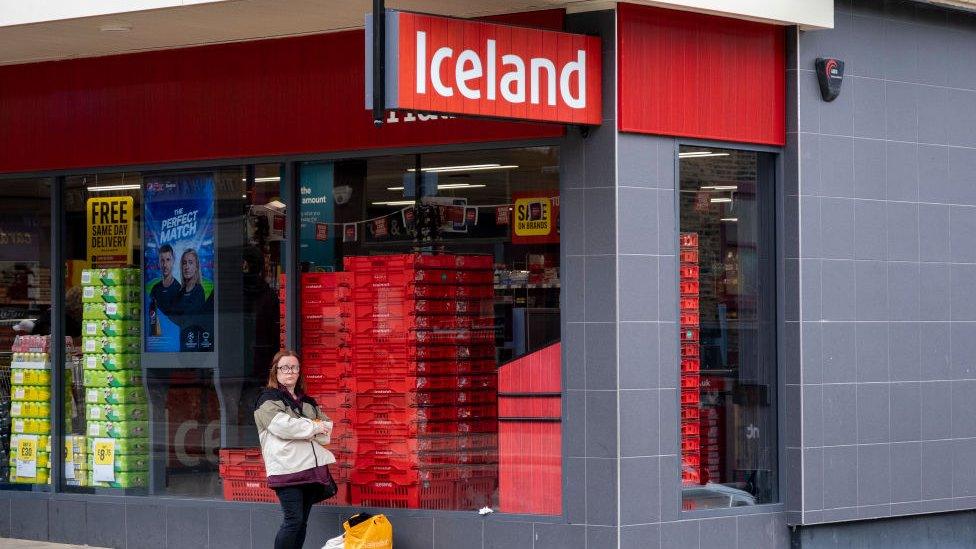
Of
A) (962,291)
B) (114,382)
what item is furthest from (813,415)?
(114,382)

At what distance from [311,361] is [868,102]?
465 cm

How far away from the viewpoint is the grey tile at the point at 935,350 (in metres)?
10.5

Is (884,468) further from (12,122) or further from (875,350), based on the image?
(12,122)

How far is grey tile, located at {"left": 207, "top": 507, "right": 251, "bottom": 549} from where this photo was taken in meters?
10.4

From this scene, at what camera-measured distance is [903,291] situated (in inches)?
411

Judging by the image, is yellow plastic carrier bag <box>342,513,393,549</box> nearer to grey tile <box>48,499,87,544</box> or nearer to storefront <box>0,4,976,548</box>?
storefront <box>0,4,976,548</box>

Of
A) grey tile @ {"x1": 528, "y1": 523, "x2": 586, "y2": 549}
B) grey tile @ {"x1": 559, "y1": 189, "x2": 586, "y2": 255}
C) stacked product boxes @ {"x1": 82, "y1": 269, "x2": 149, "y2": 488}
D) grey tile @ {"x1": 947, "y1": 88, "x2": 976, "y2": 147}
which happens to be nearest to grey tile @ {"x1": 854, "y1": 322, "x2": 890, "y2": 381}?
grey tile @ {"x1": 947, "y1": 88, "x2": 976, "y2": 147}

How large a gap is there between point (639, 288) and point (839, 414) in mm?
1968

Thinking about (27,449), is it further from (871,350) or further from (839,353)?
(871,350)

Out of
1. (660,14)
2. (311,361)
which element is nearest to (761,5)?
(660,14)

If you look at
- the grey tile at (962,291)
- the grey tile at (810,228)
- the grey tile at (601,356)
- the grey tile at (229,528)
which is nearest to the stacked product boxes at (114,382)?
the grey tile at (229,528)

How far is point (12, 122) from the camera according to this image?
11.7 m

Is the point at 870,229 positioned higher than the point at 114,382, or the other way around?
the point at 870,229

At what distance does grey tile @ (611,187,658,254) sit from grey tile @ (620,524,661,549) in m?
1.85
